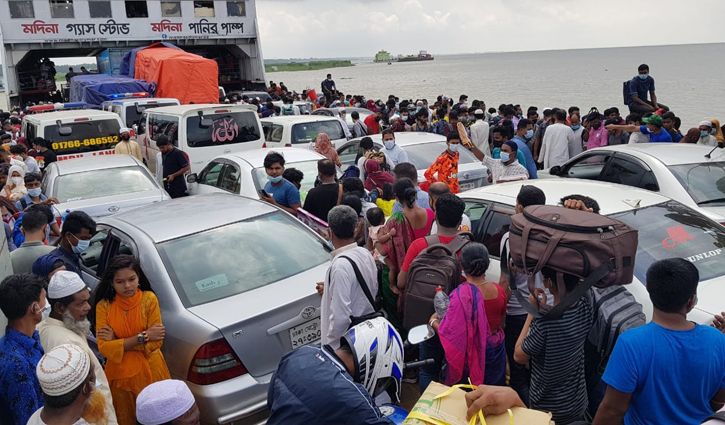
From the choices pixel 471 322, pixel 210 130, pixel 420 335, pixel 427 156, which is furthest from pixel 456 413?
pixel 210 130

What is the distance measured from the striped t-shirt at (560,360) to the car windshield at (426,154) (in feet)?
20.0

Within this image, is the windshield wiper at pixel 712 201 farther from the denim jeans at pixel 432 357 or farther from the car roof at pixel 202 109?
the car roof at pixel 202 109

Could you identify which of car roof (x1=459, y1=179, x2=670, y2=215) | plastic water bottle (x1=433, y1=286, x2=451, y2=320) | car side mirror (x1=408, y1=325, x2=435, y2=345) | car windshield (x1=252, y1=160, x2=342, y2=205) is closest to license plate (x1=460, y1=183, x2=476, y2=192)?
car windshield (x1=252, y1=160, x2=342, y2=205)

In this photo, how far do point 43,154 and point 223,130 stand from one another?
3.15 m

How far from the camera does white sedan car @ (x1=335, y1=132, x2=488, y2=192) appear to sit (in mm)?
8844

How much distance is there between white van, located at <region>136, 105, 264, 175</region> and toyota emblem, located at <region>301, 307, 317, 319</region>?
6926 mm

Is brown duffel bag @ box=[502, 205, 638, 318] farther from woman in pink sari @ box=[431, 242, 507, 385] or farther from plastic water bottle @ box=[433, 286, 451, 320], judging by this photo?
plastic water bottle @ box=[433, 286, 451, 320]

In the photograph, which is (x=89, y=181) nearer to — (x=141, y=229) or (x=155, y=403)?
(x=141, y=229)

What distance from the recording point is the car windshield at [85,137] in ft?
35.7

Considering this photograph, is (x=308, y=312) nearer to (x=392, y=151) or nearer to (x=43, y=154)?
(x=392, y=151)

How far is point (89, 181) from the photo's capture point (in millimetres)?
8344

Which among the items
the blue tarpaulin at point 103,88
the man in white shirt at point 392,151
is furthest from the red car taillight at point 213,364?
the blue tarpaulin at point 103,88

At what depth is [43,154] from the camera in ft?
33.0

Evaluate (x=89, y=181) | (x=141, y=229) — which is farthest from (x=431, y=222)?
(x=89, y=181)
